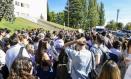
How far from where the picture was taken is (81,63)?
894 centimetres

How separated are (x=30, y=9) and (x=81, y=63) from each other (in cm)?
9512

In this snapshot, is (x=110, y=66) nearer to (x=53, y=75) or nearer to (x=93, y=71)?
(x=93, y=71)

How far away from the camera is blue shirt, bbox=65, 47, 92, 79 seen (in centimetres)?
891

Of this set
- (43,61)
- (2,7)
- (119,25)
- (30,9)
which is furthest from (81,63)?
(119,25)

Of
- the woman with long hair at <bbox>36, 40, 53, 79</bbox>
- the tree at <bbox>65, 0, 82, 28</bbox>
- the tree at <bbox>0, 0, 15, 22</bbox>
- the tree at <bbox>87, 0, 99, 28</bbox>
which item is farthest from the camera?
the tree at <bbox>87, 0, 99, 28</bbox>

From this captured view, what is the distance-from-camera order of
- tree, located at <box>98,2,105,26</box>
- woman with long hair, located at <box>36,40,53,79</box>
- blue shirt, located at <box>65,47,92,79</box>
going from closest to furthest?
blue shirt, located at <box>65,47,92,79</box>, woman with long hair, located at <box>36,40,53,79</box>, tree, located at <box>98,2,105,26</box>

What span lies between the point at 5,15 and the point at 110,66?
201ft

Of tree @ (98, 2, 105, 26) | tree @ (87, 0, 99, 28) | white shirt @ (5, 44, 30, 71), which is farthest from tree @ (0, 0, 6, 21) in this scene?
tree @ (98, 2, 105, 26)

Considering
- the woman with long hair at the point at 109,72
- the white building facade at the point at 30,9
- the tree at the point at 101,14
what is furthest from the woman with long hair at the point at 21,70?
the tree at the point at 101,14

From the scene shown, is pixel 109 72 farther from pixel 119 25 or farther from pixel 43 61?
pixel 119 25

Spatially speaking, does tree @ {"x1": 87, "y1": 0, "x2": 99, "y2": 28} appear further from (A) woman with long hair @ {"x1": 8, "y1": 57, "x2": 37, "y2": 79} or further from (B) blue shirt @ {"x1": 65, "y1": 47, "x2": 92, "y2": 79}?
(A) woman with long hair @ {"x1": 8, "y1": 57, "x2": 37, "y2": 79}

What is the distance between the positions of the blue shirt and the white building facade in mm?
85299

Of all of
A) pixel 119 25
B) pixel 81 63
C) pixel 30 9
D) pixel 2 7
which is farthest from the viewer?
pixel 119 25

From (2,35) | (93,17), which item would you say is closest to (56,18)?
(93,17)
